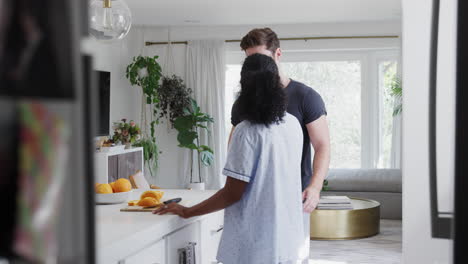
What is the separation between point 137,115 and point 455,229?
309 inches

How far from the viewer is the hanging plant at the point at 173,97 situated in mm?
7855

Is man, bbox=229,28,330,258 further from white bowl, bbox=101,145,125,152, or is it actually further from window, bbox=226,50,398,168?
window, bbox=226,50,398,168

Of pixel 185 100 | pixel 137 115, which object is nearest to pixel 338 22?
pixel 185 100

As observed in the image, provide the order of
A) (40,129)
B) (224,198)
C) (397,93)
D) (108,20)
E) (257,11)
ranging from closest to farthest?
(40,129)
(224,198)
(108,20)
(257,11)
(397,93)

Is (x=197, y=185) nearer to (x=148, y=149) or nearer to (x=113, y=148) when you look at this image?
→ (x=148, y=149)

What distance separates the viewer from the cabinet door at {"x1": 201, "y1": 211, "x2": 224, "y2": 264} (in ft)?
7.09

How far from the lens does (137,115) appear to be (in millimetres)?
→ 8266

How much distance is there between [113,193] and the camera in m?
2.05

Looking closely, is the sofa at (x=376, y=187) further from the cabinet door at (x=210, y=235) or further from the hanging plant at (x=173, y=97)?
the cabinet door at (x=210, y=235)

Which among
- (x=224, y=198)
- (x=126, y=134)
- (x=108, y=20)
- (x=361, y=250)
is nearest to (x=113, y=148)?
(x=126, y=134)

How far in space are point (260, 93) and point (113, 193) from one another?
0.65 meters

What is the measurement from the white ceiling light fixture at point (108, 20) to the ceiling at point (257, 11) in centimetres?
388

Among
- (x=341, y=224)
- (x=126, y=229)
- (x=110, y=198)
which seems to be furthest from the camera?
(x=341, y=224)

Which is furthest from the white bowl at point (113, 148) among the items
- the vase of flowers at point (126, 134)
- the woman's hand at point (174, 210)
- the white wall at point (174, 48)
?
the woman's hand at point (174, 210)
